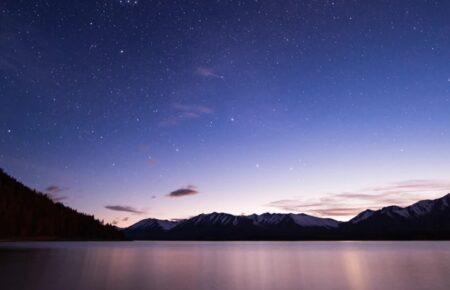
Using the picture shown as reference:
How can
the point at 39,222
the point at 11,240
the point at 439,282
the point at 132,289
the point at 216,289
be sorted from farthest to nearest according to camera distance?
the point at 39,222 < the point at 11,240 < the point at 439,282 < the point at 216,289 < the point at 132,289

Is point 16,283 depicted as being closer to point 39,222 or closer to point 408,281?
point 408,281

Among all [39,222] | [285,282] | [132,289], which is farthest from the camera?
[39,222]

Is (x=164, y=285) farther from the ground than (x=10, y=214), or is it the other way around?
(x=10, y=214)

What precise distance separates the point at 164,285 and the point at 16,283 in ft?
40.0

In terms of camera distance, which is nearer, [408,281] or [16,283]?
[16,283]

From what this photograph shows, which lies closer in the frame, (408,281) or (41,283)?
(41,283)

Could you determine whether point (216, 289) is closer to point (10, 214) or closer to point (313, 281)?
point (313, 281)

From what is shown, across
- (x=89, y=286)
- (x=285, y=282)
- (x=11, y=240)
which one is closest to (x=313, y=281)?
(x=285, y=282)

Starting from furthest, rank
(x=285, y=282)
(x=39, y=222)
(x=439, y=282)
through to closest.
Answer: (x=39, y=222) → (x=285, y=282) → (x=439, y=282)

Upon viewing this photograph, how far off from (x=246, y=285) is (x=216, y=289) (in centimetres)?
432

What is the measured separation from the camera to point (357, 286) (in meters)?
39.6

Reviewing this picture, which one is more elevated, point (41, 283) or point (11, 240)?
point (11, 240)

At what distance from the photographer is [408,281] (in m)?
42.8

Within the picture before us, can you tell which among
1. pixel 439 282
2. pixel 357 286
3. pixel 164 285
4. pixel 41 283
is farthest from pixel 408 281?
pixel 41 283
